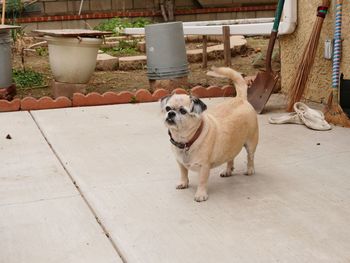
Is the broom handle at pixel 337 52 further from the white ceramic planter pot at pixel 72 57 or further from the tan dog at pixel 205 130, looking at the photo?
the white ceramic planter pot at pixel 72 57

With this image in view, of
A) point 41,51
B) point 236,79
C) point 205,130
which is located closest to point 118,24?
point 41,51

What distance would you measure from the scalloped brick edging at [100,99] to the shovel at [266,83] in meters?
0.63

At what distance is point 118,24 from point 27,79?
12.1ft

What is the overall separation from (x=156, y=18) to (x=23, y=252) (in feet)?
30.7

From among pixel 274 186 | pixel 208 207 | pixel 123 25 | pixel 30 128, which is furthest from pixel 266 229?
pixel 123 25

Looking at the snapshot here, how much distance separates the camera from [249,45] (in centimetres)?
959

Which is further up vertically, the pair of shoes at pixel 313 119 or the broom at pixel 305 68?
the broom at pixel 305 68

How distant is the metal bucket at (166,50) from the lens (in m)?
6.40

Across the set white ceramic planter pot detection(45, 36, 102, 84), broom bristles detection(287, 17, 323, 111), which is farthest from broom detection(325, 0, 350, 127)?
white ceramic planter pot detection(45, 36, 102, 84)

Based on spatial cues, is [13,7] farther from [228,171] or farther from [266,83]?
[228,171]

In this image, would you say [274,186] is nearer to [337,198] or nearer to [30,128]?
[337,198]

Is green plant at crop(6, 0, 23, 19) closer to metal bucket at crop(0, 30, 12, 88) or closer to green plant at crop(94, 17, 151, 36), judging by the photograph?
green plant at crop(94, 17, 151, 36)


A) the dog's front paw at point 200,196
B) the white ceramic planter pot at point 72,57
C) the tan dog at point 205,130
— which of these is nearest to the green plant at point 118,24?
the white ceramic planter pot at point 72,57

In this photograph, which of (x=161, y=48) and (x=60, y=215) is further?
(x=161, y=48)
